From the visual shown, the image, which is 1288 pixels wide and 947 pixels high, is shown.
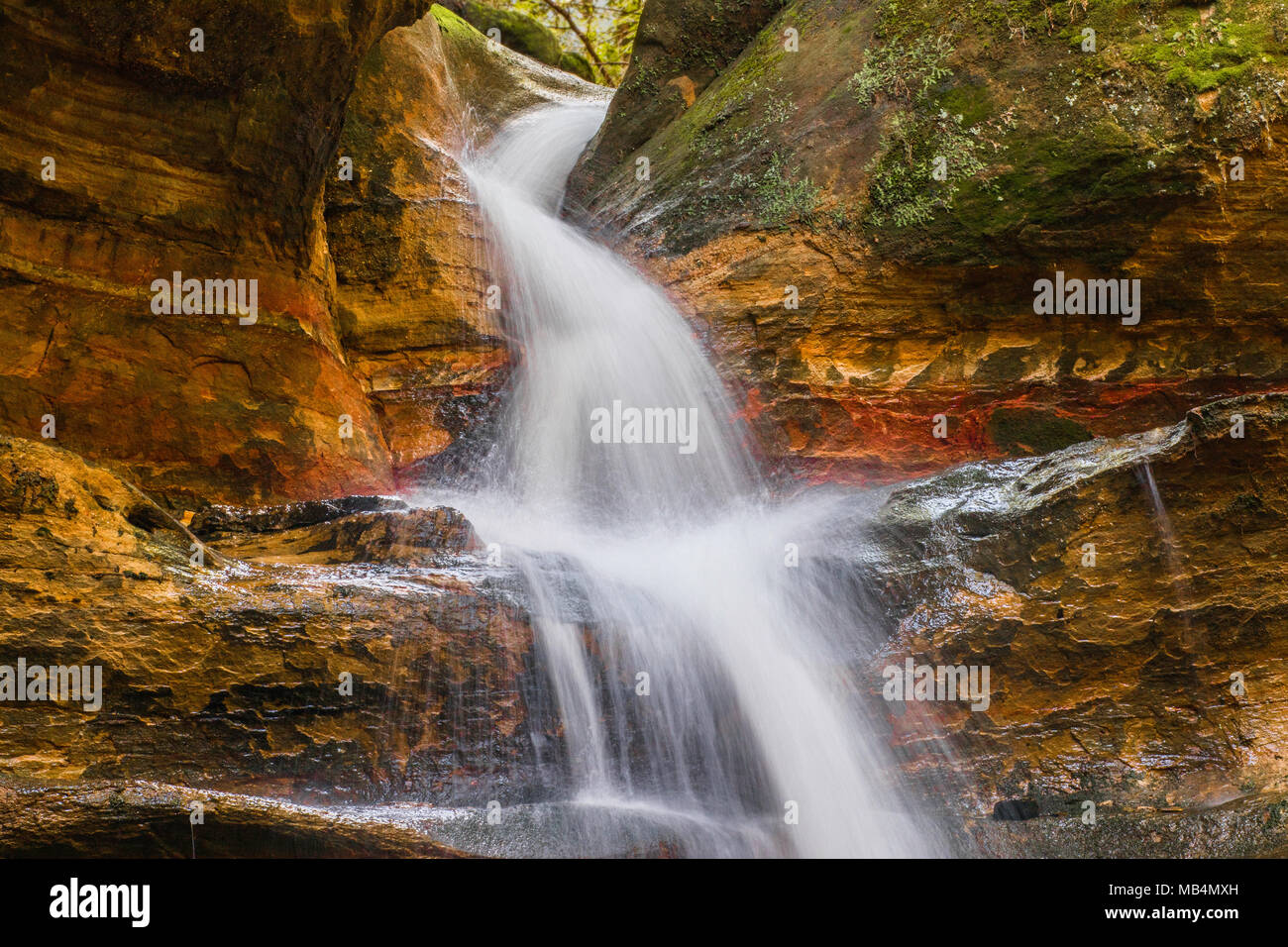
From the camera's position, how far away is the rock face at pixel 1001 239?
24.6 feet

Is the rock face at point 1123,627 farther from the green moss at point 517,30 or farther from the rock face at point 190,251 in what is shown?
the green moss at point 517,30

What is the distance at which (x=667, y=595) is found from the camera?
19.0ft

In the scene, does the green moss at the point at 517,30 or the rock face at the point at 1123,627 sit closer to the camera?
the rock face at the point at 1123,627

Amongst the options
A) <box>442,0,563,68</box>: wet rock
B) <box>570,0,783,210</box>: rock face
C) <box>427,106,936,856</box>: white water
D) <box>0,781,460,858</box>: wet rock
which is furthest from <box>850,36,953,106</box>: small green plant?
<box>442,0,563,68</box>: wet rock

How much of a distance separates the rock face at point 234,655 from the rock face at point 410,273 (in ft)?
10.4

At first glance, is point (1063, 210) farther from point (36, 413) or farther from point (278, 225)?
point (36, 413)

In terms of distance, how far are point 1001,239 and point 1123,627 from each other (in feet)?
12.0

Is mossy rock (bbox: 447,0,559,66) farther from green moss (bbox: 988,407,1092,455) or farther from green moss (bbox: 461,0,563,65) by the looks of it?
green moss (bbox: 988,407,1092,455)

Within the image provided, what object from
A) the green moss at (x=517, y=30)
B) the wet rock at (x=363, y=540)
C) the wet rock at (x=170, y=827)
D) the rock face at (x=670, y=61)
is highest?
the green moss at (x=517, y=30)

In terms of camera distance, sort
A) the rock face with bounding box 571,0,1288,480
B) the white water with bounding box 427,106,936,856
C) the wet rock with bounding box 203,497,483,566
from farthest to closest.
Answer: the rock face with bounding box 571,0,1288,480, the wet rock with bounding box 203,497,483,566, the white water with bounding box 427,106,936,856

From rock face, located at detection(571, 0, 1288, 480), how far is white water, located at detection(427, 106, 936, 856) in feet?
2.11

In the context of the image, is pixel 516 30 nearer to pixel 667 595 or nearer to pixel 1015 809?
pixel 667 595

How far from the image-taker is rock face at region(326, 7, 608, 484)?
8203mm

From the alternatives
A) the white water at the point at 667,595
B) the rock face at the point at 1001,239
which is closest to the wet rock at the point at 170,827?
Answer: the white water at the point at 667,595
